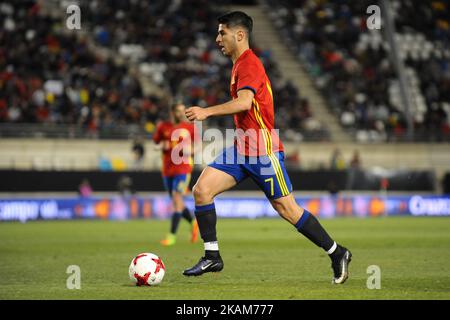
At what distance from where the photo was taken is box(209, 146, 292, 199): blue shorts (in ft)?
Result: 31.8

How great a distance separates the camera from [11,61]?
3042 centimetres

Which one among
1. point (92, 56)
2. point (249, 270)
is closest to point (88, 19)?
point (92, 56)

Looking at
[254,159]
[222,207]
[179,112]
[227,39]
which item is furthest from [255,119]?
[222,207]

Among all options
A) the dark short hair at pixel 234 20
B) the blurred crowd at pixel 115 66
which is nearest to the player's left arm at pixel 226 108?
the dark short hair at pixel 234 20

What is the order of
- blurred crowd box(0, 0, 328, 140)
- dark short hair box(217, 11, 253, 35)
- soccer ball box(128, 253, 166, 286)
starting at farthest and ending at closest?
1. blurred crowd box(0, 0, 328, 140)
2. dark short hair box(217, 11, 253, 35)
3. soccer ball box(128, 253, 166, 286)

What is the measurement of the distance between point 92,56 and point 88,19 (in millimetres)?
2757

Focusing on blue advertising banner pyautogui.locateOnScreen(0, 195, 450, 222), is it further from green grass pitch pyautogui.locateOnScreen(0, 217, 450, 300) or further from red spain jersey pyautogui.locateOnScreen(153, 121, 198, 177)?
red spain jersey pyautogui.locateOnScreen(153, 121, 198, 177)

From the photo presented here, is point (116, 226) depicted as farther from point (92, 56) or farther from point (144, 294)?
point (144, 294)

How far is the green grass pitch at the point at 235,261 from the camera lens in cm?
905

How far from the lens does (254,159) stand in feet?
32.1

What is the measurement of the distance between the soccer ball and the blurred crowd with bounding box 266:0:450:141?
25.5 meters

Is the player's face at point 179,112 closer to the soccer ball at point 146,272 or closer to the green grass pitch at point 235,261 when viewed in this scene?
the green grass pitch at point 235,261

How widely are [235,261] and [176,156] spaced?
14.0 feet

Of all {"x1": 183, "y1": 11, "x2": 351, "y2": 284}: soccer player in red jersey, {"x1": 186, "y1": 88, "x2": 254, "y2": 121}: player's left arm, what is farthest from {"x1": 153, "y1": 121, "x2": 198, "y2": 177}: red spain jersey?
{"x1": 186, "y1": 88, "x2": 254, "y2": 121}: player's left arm
